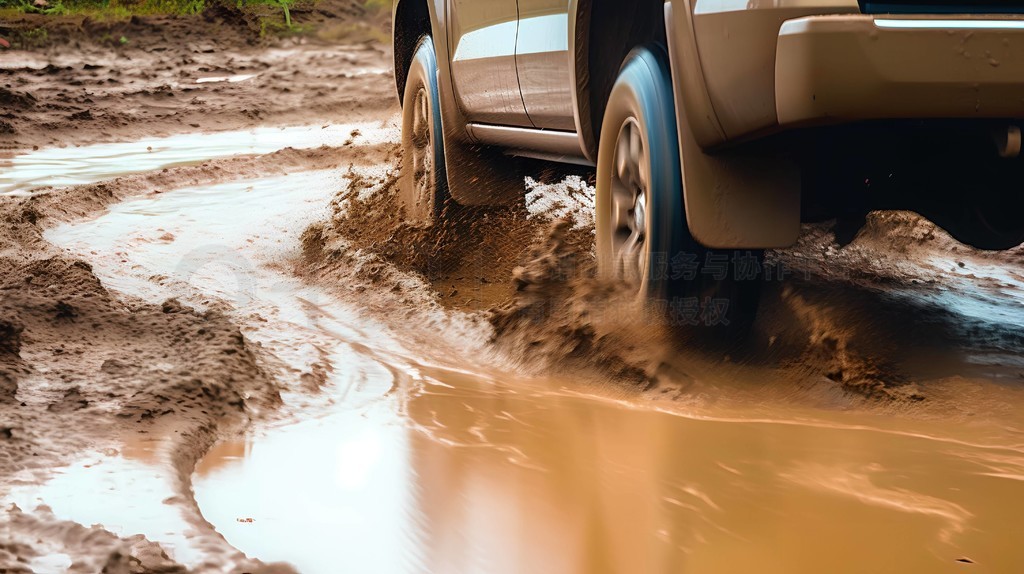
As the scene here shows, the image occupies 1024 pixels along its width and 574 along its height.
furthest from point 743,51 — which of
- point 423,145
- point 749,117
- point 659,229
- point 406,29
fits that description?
point 406,29

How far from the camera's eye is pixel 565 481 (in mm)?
2709

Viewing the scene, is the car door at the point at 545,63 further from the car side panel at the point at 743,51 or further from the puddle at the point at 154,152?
the puddle at the point at 154,152

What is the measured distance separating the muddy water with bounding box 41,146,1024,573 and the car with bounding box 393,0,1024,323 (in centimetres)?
52

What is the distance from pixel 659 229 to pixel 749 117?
580 mm

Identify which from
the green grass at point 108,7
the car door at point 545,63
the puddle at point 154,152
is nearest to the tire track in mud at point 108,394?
the car door at point 545,63

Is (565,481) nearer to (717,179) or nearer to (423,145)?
(717,179)

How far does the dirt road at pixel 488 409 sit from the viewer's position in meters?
2.31

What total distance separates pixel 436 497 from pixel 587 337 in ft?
4.29

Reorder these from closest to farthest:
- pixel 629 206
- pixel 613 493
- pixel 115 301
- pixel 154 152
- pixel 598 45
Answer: pixel 613 493, pixel 629 206, pixel 598 45, pixel 115 301, pixel 154 152

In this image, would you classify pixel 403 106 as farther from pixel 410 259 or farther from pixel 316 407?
pixel 316 407

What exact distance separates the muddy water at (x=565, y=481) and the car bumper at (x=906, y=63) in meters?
0.81

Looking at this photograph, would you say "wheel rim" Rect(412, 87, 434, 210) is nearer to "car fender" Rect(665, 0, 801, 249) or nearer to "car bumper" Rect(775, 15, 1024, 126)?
"car fender" Rect(665, 0, 801, 249)

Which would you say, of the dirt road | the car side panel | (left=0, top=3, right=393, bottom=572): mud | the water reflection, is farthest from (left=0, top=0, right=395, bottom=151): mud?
the car side panel

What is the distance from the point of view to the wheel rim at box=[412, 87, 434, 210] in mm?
5898
